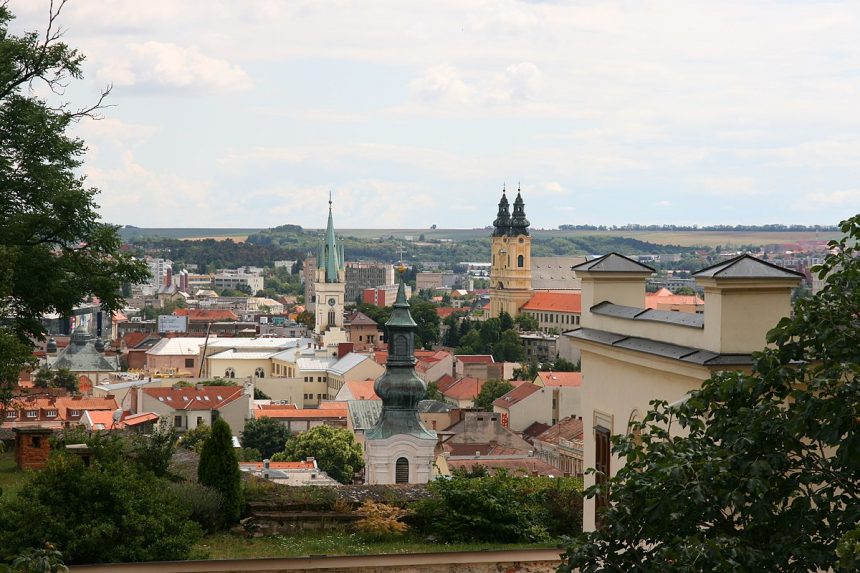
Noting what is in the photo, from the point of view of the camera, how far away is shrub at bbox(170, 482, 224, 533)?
1574 cm

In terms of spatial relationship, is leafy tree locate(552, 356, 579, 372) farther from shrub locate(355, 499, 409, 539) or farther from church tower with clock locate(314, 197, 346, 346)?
shrub locate(355, 499, 409, 539)

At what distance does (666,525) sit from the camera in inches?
323

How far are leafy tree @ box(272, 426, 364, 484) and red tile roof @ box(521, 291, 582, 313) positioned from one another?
84477 millimetres

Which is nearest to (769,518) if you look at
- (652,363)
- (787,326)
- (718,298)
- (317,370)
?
(787,326)

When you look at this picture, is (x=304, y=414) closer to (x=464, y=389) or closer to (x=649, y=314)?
(x=464, y=389)

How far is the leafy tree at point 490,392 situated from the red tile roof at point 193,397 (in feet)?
49.0

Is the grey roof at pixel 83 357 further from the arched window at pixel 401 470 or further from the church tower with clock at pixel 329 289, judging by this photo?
the arched window at pixel 401 470

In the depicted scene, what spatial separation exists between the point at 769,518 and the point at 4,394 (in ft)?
27.0

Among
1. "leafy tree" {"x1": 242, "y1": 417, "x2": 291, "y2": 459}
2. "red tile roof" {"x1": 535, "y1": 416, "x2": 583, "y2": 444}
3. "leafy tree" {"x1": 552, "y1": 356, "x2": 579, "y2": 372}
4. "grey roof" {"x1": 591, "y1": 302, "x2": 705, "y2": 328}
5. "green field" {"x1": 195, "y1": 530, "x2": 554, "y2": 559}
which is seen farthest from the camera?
"leafy tree" {"x1": 552, "y1": 356, "x2": 579, "y2": 372}

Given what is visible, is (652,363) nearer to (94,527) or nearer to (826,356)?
(826,356)

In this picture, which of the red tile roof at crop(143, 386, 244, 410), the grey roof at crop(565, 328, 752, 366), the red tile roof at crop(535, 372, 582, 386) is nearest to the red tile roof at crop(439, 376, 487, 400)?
the red tile roof at crop(535, 372, 582, 386)

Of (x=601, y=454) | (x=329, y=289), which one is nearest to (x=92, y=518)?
(x=601, y=454)

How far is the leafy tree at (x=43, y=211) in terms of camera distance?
48.8 ft

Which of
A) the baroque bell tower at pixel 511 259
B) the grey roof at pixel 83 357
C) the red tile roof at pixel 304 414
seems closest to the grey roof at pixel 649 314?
the red tile roof at pixel 304 414
